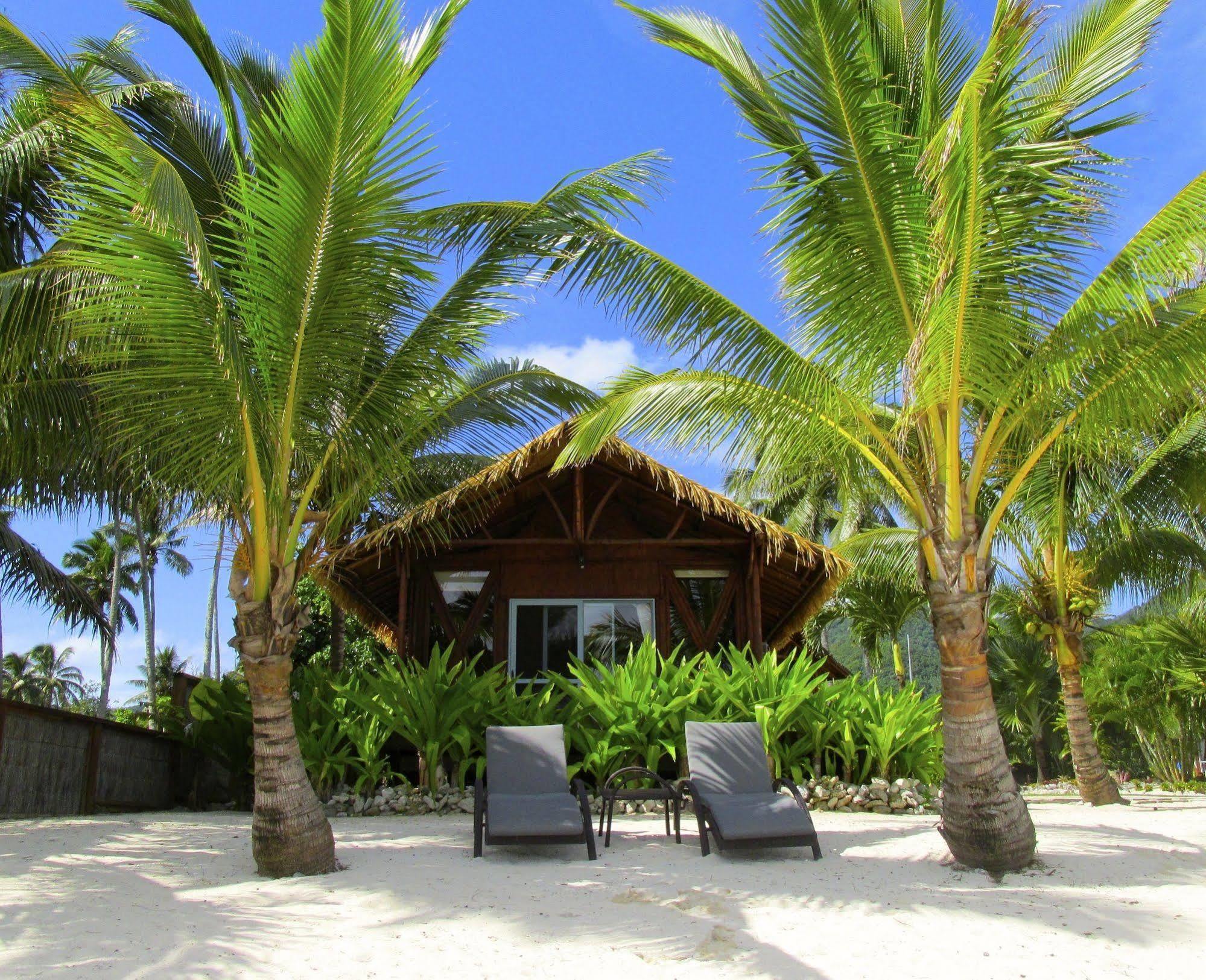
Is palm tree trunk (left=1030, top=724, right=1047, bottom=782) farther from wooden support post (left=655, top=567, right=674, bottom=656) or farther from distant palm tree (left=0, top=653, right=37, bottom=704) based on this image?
distant palm tree (left=0, top=653, right=37, bottom=704)

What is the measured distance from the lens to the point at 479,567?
38.8 ft

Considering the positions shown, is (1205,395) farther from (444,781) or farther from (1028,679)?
(1028,679)

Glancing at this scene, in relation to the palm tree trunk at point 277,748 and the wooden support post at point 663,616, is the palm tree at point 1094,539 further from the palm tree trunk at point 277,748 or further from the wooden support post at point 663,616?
the palm tree trunk at point 277,748

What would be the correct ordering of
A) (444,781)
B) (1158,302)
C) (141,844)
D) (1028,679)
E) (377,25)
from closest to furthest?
1. (377,25)
2. (1158,302)
3. (141,844)
4. (444,781)
5. (1028,679)

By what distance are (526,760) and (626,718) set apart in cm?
178

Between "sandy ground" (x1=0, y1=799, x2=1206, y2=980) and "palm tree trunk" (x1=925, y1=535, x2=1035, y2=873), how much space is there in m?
0.18

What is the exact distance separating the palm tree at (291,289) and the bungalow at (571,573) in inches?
178

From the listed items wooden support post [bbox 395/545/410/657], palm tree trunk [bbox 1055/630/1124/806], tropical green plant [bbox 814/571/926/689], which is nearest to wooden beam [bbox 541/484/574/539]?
wooden support post [bbox 395/545/410/657]

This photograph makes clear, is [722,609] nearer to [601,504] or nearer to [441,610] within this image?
[601,504]

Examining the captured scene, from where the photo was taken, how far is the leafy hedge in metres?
8.05

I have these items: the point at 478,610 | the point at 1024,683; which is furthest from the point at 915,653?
the point at 478,610

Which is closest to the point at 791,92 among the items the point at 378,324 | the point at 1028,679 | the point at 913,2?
the point at 913,2

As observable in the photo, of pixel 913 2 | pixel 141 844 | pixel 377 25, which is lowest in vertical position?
pixel 141 844

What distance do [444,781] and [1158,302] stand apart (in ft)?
22.4
